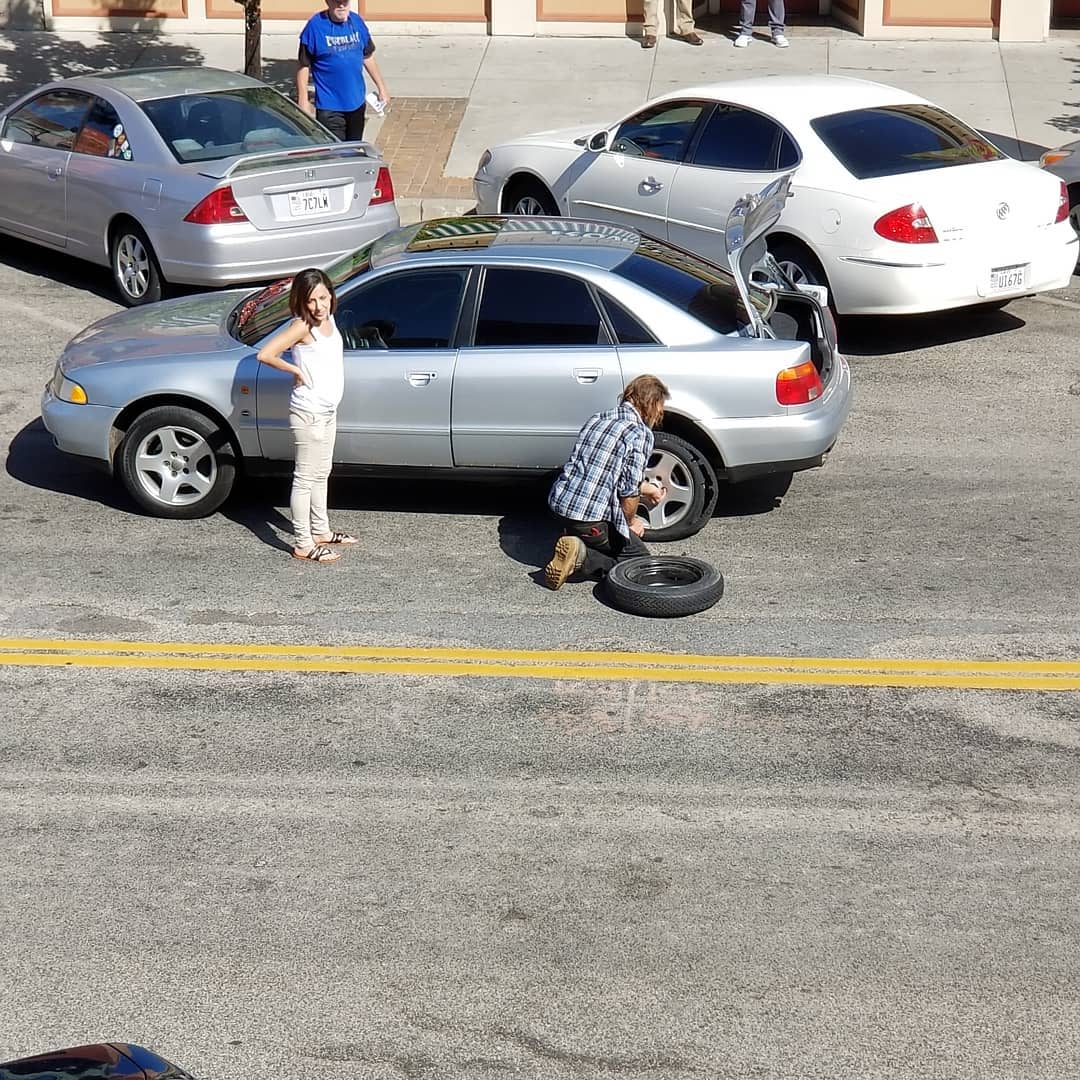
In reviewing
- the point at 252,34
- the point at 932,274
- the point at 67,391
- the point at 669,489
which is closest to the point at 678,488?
the point at 669,489

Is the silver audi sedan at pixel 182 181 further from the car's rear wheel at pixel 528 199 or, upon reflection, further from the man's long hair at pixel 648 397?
the man's long hair at pixel 648 397

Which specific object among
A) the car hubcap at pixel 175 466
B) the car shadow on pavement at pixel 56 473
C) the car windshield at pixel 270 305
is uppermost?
the car windshield at pixel 270 305

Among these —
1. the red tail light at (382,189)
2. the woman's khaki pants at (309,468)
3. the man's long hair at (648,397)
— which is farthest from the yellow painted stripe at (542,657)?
the red tail light at (382,189)

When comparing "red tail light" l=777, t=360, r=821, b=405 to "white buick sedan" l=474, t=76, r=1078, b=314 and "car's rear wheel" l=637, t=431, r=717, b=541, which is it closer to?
"car's rear wheel" l=637, t=431, r=717, b=541

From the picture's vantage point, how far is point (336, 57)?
14.3 m

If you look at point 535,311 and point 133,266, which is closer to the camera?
point 535,311

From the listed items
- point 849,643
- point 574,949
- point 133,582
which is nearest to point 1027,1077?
point 574,949

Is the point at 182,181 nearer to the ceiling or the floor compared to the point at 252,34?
nearer to the floor

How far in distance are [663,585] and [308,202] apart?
5.39 metres

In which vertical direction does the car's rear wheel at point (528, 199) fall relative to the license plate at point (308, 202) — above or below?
below

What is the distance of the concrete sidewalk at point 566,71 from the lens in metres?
17.2

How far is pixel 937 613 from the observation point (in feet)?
26.0

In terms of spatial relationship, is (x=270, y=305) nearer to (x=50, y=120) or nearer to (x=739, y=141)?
(x=739, y=141)

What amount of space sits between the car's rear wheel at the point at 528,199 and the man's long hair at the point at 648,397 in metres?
5.54
